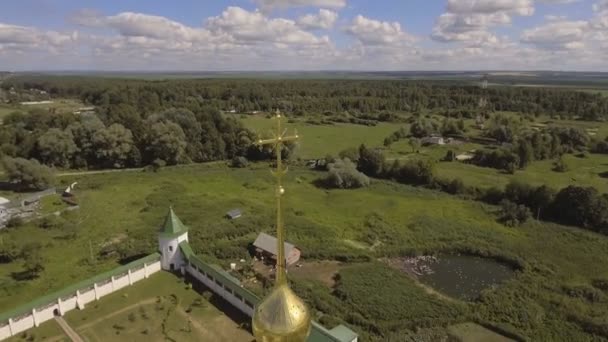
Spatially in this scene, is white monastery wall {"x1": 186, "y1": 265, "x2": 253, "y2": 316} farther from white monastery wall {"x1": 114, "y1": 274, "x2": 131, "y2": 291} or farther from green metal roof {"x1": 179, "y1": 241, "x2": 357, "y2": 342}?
white monastery wall {"x1": 114, "y1": 274, "x2": 131, "y2": 291}

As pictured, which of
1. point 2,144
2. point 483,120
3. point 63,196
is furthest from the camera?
point 483,120

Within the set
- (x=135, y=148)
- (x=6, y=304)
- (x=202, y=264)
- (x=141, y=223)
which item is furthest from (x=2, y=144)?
(x=202, y=264)

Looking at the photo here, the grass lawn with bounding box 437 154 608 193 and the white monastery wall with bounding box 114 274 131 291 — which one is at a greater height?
the white monastery wall with bounding box 114 274 131 291

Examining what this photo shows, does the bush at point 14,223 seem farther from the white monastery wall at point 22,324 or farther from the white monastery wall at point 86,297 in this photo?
the white monastery wall at point 22,324

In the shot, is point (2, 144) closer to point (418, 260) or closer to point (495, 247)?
point (418, 260)

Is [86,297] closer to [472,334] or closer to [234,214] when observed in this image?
[234,214]

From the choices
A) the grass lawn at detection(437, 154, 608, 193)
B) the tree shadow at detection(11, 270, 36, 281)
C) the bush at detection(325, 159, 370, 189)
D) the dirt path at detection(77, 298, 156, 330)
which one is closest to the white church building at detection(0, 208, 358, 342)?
the dirt path at detection(77, 298, 156, 330)

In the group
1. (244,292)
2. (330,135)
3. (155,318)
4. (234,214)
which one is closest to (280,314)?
(244,292)
